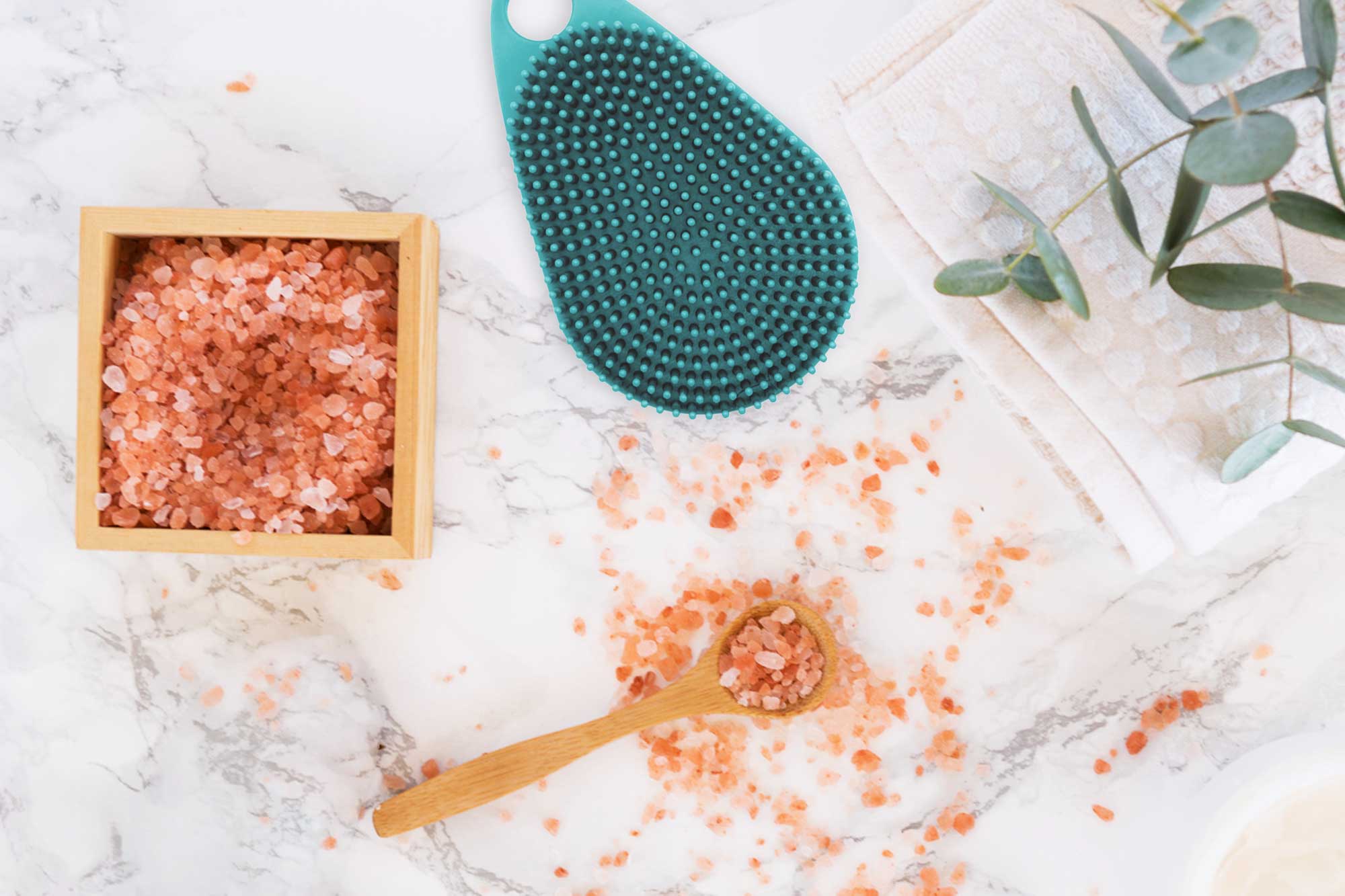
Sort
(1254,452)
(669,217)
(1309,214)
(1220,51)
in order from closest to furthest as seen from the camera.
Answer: (1220,51) < (1309,214) < (1254,452) < (669,217)

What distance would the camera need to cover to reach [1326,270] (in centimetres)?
61

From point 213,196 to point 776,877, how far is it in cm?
73

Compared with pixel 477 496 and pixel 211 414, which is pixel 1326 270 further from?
pixel 211 414

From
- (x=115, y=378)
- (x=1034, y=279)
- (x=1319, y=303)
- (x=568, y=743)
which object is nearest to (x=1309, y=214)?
(x=1319, y=303)

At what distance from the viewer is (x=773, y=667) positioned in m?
0.74

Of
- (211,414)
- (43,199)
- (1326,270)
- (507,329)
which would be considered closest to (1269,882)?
(1326,270)

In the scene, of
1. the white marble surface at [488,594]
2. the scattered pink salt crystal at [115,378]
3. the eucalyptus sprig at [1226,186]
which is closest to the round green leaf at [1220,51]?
the eucalyptus sprig at [1226,186]

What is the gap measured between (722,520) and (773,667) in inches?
4.9

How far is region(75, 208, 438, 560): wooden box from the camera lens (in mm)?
649

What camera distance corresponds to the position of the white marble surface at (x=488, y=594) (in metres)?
0.75

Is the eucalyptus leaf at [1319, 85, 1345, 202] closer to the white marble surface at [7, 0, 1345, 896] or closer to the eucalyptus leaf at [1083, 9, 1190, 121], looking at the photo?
the eucalyptus leaf at [1083, 9, 1190, 121]

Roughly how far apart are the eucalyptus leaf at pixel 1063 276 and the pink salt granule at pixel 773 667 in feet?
1.11

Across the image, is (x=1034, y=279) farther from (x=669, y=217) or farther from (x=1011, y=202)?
(x=669, y=217)

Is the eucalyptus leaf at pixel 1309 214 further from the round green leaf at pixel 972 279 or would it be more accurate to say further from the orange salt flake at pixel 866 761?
the orange salt flake at pixel 866 761
